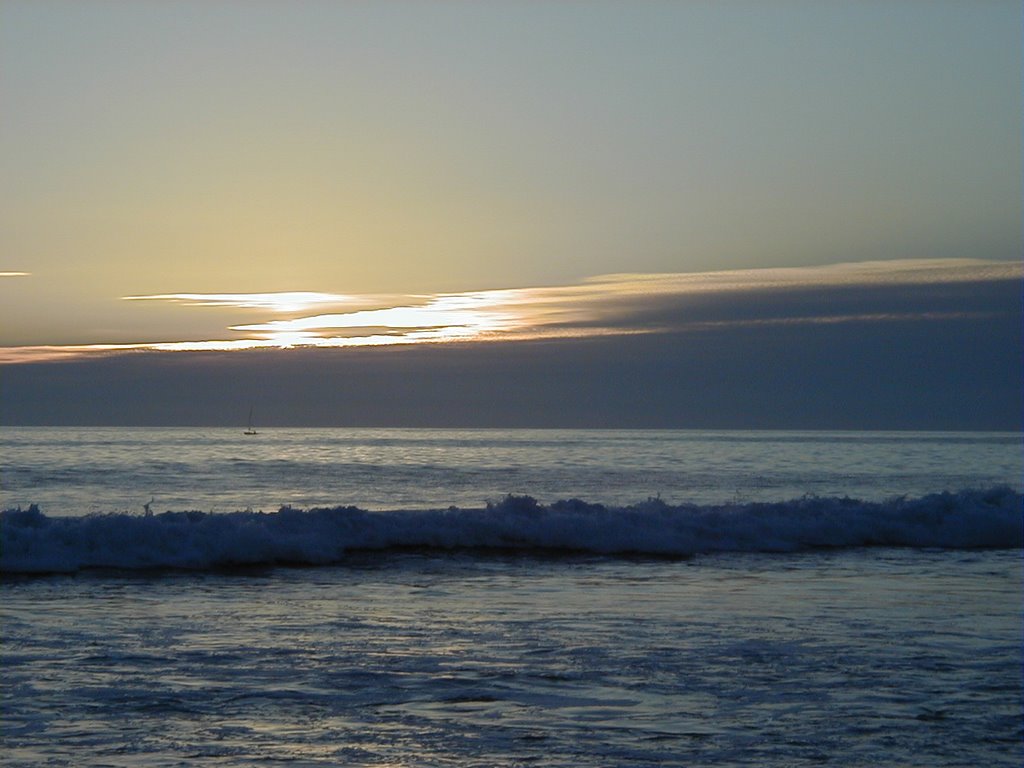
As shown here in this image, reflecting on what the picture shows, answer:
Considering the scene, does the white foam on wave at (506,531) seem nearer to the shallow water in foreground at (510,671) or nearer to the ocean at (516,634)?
the ocean at (516,634)

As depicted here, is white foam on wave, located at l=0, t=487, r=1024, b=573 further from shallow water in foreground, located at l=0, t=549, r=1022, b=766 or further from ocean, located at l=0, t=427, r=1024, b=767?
shallow water in foreground, located at l=0, t=549, r=1022, b=766

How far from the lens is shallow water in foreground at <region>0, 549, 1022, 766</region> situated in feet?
28.6

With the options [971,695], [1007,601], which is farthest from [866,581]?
[971,695]

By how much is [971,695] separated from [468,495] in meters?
26.3

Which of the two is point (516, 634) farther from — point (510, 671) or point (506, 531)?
point (506, 531)

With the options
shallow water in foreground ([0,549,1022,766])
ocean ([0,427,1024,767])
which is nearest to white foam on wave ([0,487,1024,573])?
ocean ([0,427,1024,767])

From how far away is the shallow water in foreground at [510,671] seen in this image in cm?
871

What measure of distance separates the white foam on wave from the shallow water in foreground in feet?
5.68

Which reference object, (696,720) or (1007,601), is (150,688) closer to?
(696,720)

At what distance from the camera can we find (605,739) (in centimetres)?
890

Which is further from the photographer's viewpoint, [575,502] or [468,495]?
[468,495]

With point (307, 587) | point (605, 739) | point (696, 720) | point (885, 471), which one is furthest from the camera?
point (885, 471)

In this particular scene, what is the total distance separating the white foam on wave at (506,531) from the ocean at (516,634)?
0.22ft

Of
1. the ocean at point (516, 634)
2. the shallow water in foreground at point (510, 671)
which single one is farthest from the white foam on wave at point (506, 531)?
the shallow water in foreground at point (510, 671)
